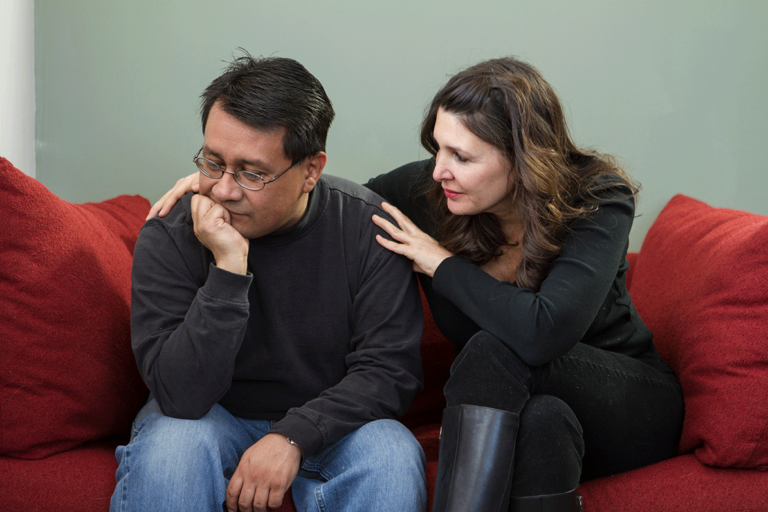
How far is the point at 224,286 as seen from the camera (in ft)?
3.87

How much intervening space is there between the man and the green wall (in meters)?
0.63

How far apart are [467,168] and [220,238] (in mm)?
497

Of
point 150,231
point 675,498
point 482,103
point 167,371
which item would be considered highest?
point 482,103

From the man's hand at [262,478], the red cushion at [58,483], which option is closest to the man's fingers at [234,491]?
the man's hand at [262,478]

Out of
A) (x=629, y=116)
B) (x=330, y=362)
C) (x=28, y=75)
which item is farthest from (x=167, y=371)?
(x=629, y=116)

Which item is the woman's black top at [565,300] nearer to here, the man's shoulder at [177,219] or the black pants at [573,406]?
the black pants at [573,406]

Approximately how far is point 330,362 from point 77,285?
526 mm

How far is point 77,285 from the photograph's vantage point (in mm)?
1280

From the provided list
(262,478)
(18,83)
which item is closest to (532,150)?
(262,478)

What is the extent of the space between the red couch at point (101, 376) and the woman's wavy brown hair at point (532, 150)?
357 mm

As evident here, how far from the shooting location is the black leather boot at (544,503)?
1.10 metres

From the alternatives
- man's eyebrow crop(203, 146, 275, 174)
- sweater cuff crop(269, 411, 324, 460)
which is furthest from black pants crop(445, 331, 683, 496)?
man's eyebrow crop(203, 146, 275, 174)

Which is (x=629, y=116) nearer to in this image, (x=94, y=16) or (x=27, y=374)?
(x=94, y=16)

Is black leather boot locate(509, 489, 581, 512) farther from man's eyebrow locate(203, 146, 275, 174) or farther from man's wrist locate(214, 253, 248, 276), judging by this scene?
man's eyebrow locate(203, 146, 275, 174)
